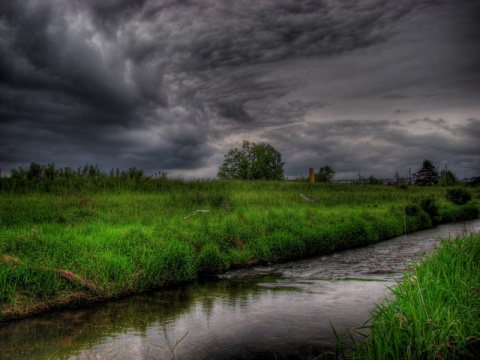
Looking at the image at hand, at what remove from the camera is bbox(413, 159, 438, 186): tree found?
54.6 metres

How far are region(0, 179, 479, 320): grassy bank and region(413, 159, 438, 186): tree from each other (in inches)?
1317

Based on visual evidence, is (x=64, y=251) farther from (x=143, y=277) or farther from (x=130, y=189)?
(x=130, y=189)

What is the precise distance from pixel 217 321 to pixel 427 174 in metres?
56.6

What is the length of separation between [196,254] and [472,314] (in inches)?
300

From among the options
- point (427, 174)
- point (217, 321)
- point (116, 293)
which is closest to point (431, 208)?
point (217, 321)

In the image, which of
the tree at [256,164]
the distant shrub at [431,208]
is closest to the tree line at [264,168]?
the tree at [256,164]

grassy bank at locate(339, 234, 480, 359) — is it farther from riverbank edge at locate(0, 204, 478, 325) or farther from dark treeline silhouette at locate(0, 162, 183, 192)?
dark treeline silhouette at locate(0, 162, 183, 192)

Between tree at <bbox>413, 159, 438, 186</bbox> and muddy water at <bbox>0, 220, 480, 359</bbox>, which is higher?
tree at <bbox>413, 159, 438, 186</bbox>

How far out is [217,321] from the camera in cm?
705

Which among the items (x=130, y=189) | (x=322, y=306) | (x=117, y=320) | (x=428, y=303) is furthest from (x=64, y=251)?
(x=130, y=189)

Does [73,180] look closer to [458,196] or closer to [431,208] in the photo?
[431,208]

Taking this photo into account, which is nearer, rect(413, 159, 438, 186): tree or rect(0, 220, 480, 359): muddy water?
rect(0, 220, 480, 359): muddy water

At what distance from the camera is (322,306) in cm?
760

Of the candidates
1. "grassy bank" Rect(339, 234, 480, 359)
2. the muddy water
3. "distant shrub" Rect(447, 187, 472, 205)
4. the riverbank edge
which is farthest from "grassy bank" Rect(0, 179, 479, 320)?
"grassy bank" Rect(339, 234, 480, 359)
